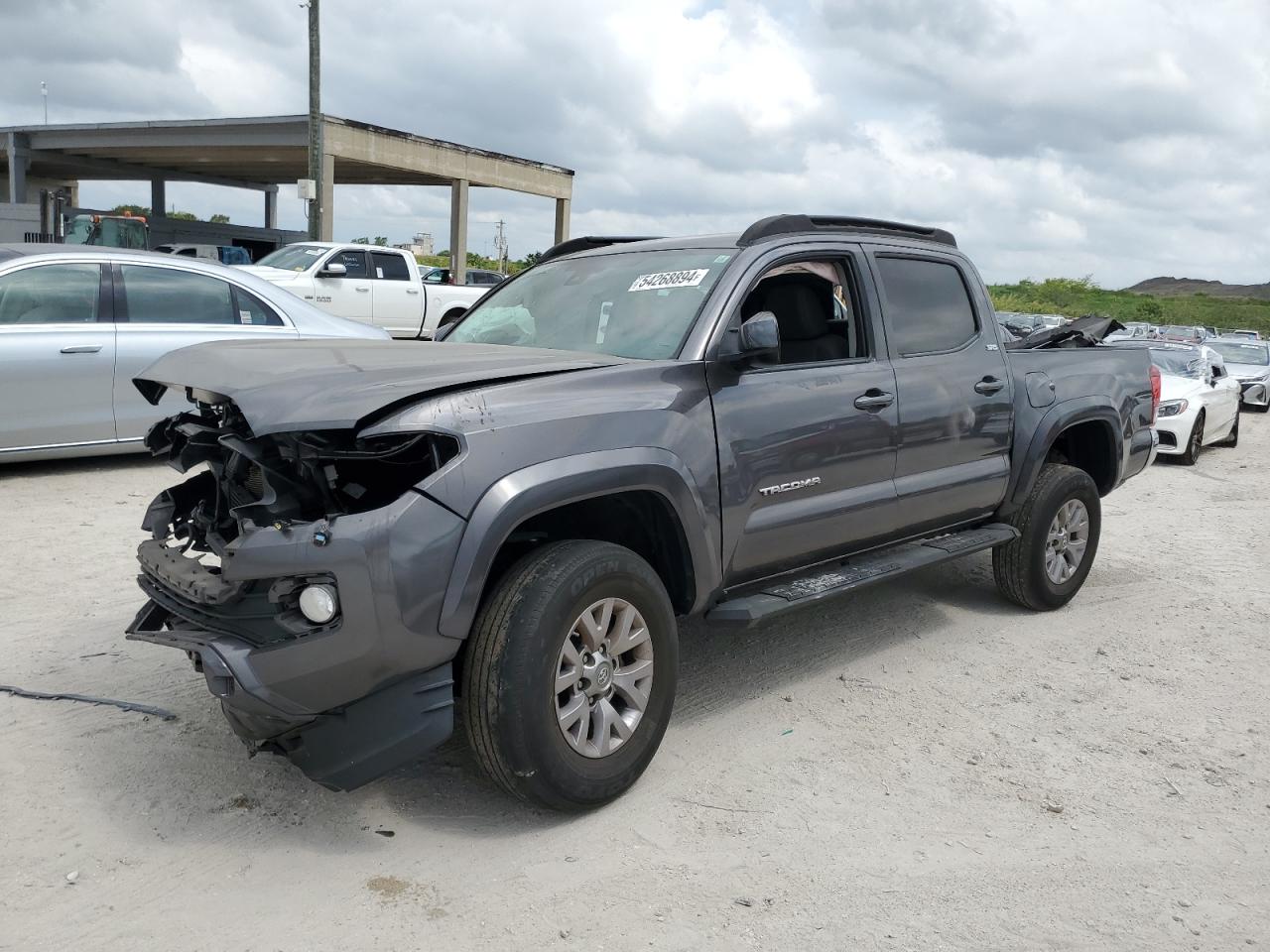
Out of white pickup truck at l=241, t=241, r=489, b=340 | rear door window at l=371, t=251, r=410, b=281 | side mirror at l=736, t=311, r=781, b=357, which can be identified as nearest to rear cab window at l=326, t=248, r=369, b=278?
white pickup truck at l=241, t=241, r=489, b=340

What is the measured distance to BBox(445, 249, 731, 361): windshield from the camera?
4.24m

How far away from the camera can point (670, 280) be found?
14.6 ft

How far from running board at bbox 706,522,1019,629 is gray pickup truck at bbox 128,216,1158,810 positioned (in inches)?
0.7

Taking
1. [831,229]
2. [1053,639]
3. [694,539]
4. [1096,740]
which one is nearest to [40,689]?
[694,539]

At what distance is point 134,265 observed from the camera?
7.94m

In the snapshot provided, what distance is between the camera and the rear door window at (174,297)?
789cm

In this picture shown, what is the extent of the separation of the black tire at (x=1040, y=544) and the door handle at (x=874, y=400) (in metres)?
1.46

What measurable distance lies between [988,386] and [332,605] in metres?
3.60

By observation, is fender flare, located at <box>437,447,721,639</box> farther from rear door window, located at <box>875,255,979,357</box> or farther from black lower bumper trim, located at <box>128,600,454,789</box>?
rear door window, located at <box>875,255,979,357</box>

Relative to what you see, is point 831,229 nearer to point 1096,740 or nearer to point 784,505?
point 784,505

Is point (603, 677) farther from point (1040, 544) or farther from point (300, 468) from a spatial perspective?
point (1040, 544)

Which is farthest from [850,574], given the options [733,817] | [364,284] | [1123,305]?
[1123,305]

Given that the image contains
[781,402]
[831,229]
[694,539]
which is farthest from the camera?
[831,229]

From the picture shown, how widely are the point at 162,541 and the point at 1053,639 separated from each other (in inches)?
169
